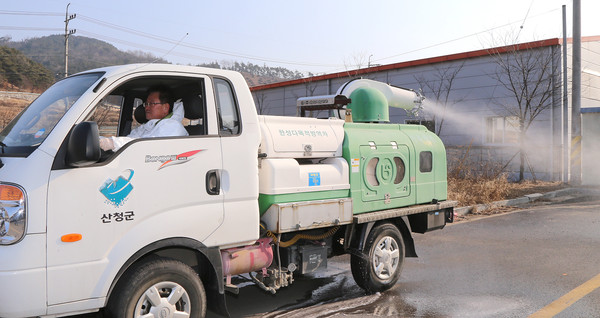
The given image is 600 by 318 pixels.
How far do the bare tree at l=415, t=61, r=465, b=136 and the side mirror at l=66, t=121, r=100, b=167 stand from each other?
1921 cm

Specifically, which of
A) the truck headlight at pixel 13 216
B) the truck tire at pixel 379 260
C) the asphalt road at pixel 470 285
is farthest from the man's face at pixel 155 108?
the truck tire at pixel 379 260

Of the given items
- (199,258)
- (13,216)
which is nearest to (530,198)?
(199,258)

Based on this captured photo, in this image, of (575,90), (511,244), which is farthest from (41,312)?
(575,90)

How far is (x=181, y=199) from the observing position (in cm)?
377

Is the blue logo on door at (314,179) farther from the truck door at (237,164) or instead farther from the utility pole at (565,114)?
the utility pole at (565,114)

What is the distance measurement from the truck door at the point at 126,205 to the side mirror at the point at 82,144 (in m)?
0.11

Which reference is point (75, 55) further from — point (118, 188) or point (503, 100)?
point (118, 188)

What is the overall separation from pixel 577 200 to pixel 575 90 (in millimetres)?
4447

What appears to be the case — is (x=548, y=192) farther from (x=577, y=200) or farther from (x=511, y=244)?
(x=511, y=244)

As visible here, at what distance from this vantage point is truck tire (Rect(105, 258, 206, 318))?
3.46 m

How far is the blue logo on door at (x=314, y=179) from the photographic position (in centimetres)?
485

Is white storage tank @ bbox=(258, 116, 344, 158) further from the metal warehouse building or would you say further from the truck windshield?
the metal warehouse building

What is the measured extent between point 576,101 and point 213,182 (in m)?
16.4

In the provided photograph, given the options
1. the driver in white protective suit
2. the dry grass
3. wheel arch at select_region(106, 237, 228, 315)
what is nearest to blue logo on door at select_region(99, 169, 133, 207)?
the driver in white protective suit
